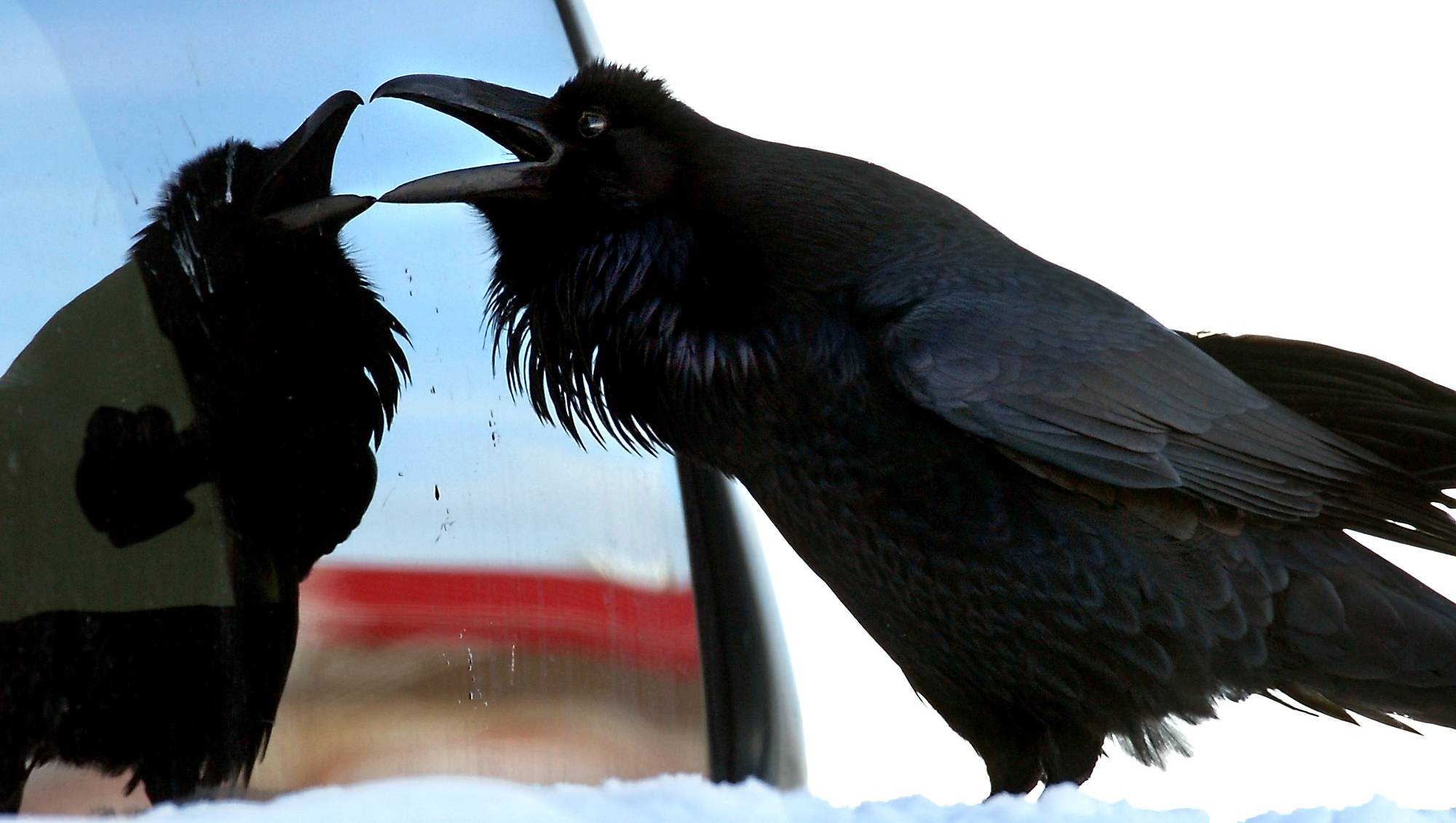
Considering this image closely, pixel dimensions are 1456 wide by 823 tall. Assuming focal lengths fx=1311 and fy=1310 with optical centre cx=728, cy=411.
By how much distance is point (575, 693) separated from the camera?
2.02ft

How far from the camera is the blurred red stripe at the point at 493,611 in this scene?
1.78 ft

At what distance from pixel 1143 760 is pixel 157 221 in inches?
25.4

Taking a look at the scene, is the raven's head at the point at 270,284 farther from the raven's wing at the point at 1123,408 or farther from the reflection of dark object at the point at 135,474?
the raven's wing at the point at 1123,408

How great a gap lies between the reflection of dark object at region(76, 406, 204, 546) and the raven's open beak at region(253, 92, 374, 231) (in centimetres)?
14

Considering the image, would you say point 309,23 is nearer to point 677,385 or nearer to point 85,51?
point 85,51

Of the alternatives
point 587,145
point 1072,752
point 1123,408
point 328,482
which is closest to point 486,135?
point 587,145

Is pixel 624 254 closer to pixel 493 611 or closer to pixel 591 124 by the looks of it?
pixel 591 124

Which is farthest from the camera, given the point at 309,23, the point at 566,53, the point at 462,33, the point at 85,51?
the point at 566,53

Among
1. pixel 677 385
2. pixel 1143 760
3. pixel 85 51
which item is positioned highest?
pixel 85 51

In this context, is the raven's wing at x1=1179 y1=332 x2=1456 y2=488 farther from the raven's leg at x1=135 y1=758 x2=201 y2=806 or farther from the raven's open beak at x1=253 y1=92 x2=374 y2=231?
the raven's leg at x1=135 y1=758 x2=201 y2=806

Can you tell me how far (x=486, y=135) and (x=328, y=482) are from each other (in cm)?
31

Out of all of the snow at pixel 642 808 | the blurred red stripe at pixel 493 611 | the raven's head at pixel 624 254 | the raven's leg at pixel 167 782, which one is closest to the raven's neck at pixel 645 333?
the raven's head at pixel 624 254

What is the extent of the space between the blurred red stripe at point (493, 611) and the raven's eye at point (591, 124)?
295mm

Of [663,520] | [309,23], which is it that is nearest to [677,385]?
[663,520]
